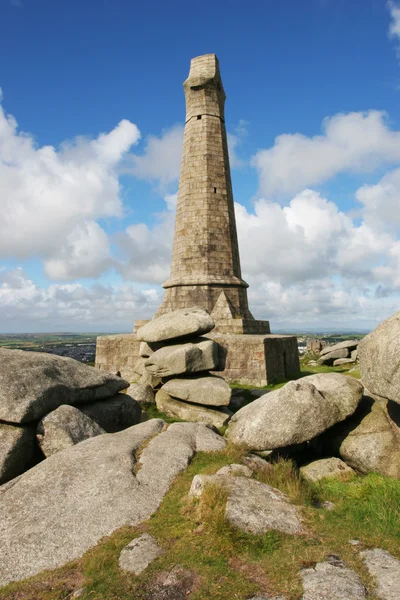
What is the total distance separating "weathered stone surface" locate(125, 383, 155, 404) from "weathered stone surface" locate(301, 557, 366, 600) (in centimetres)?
783

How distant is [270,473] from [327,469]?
1.73 metres

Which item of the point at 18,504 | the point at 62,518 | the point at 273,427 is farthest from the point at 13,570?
the point at 273,427

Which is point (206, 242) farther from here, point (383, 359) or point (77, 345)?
point (77, 345)

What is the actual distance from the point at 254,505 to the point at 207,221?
14685 millimetres

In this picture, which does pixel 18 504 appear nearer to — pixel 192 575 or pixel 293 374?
pixel 192 575

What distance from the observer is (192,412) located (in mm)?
10469

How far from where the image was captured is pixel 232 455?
688cm

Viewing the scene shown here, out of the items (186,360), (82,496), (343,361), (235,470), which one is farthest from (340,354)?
(82,496)

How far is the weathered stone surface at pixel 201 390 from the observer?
10.3 meters

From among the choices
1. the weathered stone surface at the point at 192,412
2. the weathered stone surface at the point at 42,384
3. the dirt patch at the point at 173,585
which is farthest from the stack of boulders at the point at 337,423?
the dirt patch at the point at 173,585

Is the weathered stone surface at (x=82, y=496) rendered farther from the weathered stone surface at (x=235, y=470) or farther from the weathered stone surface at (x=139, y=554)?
the weathered stone surface at (x=235, y=470)

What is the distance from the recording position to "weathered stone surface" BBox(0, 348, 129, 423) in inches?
299

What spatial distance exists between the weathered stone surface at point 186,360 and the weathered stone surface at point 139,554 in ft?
21.0

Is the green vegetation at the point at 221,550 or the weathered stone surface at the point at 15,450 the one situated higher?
the weathered stone surface at the point at 15,450
